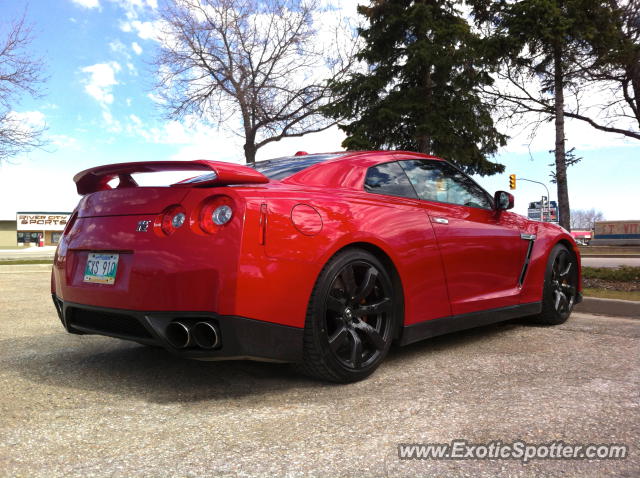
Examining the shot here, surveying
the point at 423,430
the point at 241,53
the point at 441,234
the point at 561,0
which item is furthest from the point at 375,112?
the point at 423,430

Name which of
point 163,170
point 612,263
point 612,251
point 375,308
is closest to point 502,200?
point 375,308

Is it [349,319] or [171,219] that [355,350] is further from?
[171,219]

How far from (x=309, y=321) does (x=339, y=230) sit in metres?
0.52

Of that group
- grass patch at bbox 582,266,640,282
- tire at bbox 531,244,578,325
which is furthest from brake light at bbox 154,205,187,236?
grass patch at bbox 582,266,640,282

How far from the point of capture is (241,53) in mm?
17422

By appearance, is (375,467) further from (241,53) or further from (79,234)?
(241,53)

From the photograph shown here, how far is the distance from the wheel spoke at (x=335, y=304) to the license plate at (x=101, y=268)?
44.7 inches

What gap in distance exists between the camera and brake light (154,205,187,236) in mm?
2701

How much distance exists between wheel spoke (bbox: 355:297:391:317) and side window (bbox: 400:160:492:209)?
945mm

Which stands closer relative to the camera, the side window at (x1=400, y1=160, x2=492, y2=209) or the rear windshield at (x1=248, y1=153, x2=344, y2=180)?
the rear windshield at (x1=248, y1=153, x2=344, y2=180)

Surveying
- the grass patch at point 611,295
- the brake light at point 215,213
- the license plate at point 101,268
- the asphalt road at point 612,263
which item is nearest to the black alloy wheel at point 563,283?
the grass patch at point 611,295

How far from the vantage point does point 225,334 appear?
8.39 feet

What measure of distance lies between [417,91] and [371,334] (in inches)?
598

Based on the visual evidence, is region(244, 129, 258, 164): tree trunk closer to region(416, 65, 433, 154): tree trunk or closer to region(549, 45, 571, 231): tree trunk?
region(416, 65, 433, 154): tree trunk
